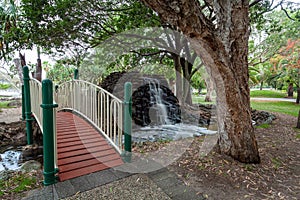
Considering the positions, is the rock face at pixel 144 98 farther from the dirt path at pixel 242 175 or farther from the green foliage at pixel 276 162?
the green foliage at pixel 276 162

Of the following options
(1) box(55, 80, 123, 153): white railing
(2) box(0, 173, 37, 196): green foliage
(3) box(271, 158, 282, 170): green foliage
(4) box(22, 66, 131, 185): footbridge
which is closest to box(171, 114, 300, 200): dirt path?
(3) box(271, 158, 282, 170): green foliage

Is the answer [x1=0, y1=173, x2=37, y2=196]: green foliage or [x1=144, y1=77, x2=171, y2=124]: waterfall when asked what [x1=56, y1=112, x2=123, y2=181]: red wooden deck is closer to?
[x1=0, y1=173, x2=37, y2=196]: green foliage

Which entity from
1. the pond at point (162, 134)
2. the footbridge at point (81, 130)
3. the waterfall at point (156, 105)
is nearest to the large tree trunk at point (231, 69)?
the footbridge at point (81, 130)

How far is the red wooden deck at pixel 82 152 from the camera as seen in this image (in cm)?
262

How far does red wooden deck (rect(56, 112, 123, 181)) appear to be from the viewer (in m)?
2.62

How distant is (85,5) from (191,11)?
4073mm

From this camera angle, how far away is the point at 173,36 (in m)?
8.91

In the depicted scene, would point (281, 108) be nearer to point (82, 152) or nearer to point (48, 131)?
point (82, 152)

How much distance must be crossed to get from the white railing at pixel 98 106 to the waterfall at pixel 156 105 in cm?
361

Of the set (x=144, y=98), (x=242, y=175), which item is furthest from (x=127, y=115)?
(x=144, y=98)

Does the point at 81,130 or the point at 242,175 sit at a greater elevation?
the point at 81,130

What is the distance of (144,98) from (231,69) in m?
5.43

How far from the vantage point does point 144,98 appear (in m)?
8.04

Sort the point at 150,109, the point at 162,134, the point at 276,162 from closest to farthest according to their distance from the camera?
the point at 276,162 → the point at 162,134 → the point at 150,109
